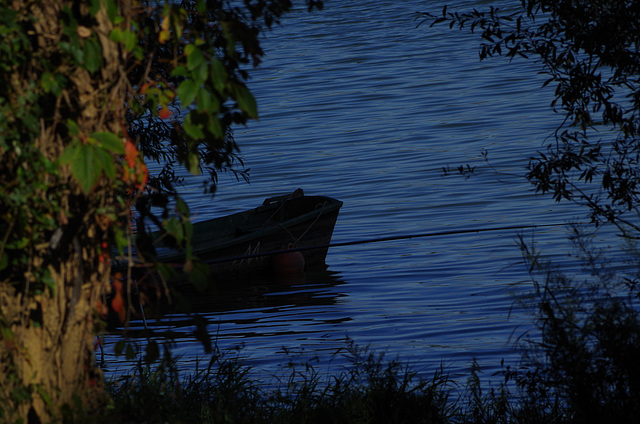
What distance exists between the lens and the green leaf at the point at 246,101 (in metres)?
3.67

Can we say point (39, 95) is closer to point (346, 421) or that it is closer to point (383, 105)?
point (346, 421)

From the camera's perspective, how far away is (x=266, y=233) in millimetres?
13555

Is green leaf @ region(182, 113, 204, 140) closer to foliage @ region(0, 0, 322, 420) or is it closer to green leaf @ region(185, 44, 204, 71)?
foliage @ region(0, 0, 322, 420)

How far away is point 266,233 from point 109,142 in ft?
32.7

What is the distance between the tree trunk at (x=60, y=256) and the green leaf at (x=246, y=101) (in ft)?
1.74

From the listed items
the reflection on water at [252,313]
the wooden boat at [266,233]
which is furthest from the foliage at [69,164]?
the wooden boat at [266,233]

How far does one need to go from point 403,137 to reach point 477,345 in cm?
1463

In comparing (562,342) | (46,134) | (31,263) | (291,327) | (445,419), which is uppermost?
(46,134)

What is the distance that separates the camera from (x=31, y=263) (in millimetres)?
3904

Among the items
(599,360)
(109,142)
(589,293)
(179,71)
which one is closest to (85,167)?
(109,142)

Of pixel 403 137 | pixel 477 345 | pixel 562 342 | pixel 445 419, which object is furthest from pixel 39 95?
pixel 403 137

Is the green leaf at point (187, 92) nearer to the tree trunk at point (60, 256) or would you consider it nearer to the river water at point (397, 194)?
the tree trunk at point (60, 256)

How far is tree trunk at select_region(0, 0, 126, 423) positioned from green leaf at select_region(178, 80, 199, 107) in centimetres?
35

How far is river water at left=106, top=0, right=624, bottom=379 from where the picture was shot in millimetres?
11023
